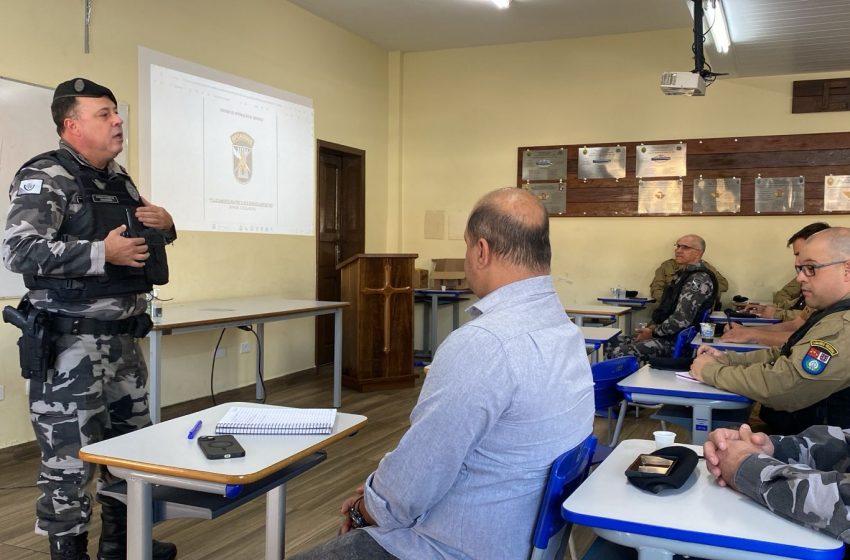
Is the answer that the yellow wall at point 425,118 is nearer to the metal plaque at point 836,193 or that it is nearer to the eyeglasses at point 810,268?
the metal plaque at point 836,193

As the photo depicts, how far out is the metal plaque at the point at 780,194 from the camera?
673 centimetres

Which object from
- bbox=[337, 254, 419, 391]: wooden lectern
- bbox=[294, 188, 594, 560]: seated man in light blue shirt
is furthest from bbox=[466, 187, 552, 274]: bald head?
bbox=[337, 254, 419, 391]: wooden lectern

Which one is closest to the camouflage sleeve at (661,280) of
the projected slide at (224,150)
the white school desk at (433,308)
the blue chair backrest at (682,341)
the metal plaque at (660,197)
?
the metal plaque at (660,197)

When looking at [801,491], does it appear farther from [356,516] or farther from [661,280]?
[661,280]

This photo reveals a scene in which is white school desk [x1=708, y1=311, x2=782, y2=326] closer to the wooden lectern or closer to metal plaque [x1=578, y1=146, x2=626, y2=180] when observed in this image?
metal plaque [x1=578, y1=146, x2=626, y2=180]

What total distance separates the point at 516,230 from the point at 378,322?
15.7 ft

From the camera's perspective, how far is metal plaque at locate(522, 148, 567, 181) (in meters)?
7.58

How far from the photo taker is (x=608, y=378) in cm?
280

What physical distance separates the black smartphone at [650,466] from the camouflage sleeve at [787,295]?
5333mm

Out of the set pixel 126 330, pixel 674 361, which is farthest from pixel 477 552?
pixel 674 361

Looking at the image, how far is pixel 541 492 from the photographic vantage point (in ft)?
4.70

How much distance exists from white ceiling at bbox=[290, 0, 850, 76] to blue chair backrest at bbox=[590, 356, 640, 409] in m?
2.97

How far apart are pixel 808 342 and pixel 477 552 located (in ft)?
5.47

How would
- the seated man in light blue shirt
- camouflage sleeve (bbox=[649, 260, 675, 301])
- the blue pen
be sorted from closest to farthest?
the seated man in light blue shirt < the blue pen < camouflage sleeve (bbox=[649, 260, 675, 301])
